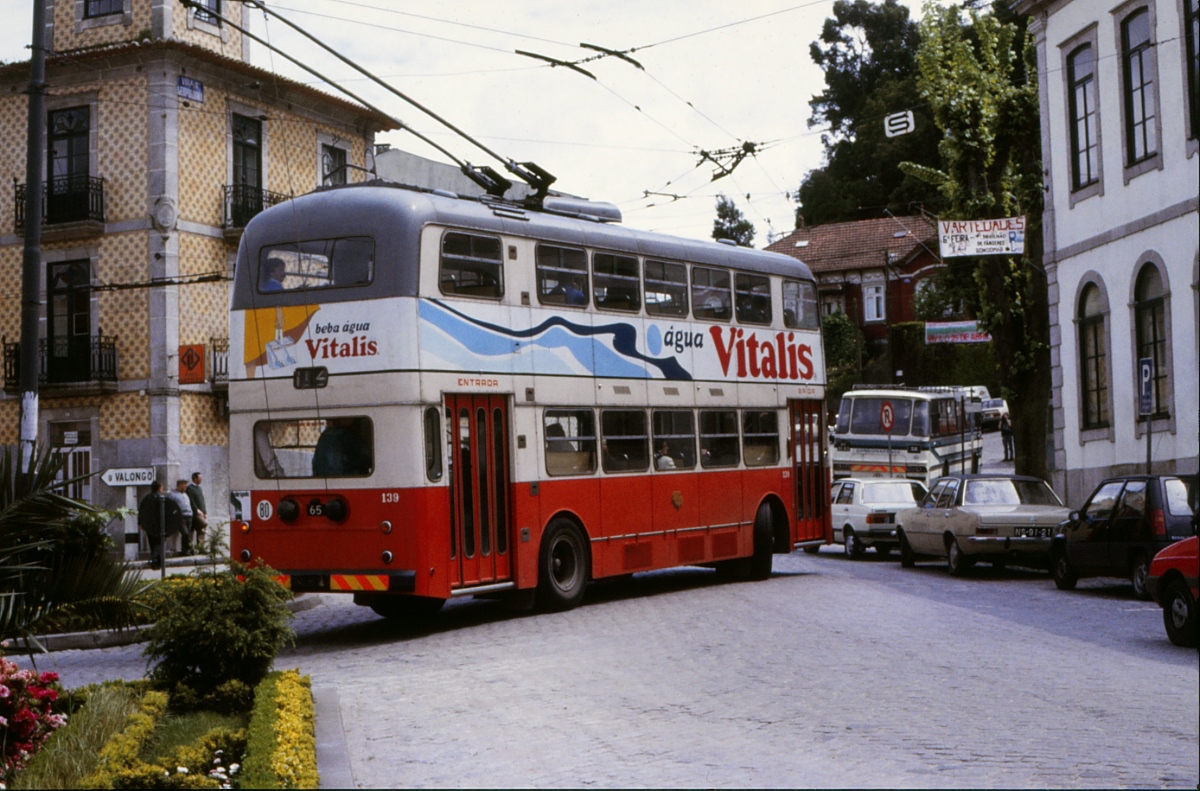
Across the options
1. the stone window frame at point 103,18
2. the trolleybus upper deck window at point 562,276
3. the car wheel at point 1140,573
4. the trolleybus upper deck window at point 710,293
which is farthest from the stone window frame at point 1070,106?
the stone window frame at point 103,18

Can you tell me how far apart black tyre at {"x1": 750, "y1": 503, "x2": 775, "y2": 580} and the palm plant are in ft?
50.2

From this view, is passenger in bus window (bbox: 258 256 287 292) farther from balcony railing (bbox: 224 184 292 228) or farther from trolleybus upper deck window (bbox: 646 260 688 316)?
balcony railing (bbox: 224 184 292 228)

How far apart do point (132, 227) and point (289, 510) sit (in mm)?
23012

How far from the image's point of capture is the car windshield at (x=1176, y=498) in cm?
1891

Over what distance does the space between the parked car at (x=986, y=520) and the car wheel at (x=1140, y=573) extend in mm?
3917

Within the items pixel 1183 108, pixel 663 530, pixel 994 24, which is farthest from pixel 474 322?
pixel 994 24

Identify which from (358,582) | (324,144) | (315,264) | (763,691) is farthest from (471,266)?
(324,144)

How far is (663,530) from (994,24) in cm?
2370

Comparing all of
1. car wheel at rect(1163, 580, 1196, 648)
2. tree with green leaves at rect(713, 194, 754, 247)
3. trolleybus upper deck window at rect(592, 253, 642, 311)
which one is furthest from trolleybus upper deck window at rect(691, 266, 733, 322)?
tree with green leaves at rect(713, 194, 754, 247)

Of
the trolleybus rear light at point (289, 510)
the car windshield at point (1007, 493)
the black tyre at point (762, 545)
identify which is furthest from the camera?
the car windshield at point (1007, 493)

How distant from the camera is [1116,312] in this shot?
1148 inches

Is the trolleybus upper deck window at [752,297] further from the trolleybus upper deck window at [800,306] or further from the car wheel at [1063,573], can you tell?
the car wheel at [1063,573]

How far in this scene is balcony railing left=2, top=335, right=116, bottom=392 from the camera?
124 ft

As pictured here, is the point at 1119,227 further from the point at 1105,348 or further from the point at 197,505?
the point at 197,505
